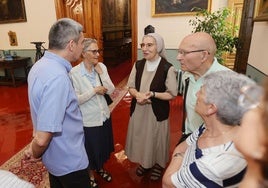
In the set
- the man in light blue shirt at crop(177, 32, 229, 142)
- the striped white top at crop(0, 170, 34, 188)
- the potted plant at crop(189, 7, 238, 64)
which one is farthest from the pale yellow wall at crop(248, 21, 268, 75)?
the striped white top at crop(0, 170, 34, 188)

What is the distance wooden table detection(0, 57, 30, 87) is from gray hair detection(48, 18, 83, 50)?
5.57 m

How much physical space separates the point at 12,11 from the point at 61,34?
6284mm

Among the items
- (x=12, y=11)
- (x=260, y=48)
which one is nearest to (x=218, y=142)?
(x=260, y=48)

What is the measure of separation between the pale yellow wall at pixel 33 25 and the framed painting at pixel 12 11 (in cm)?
11

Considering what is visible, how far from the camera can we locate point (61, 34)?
1.38 m

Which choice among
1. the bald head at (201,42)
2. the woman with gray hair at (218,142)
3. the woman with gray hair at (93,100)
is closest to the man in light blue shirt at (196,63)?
the bald head at (201,42)

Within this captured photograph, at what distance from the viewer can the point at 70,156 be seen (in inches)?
59.1

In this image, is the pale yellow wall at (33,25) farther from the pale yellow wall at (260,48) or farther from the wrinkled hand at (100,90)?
the pale yellow wall at (260,48)

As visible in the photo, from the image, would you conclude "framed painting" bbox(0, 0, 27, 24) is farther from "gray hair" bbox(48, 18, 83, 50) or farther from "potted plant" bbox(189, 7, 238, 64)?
"gray hair" bbox(48, 18, 83, 50)

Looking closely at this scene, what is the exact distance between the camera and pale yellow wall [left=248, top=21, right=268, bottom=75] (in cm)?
209

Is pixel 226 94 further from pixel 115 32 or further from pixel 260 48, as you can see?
pixel 115 32

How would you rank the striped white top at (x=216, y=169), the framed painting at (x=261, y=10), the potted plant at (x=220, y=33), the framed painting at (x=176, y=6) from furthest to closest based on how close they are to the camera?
the framed painting at (x=176, y=6) → the potted plant at (x=220, y=33) → the framed painting at (x=261, y=10) → the striped white top at (x=216, y=169)

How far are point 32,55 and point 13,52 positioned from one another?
661 mm

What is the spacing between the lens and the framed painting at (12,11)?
20.7 ft
